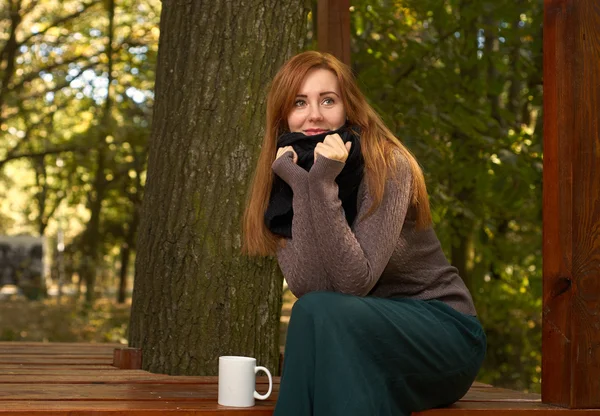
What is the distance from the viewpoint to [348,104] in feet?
9.58

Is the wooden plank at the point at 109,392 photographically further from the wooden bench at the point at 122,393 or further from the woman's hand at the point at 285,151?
the woman's hand at the point at 285,151

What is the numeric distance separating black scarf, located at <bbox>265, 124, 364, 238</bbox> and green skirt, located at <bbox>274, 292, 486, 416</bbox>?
352 mm

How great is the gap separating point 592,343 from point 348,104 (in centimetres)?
106

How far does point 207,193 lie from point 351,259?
4.23 feet

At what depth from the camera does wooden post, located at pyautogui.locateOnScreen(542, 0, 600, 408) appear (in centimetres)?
279

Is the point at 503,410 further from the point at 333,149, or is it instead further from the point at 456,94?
the point at 456,94

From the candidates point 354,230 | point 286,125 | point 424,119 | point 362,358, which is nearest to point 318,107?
point 286,125

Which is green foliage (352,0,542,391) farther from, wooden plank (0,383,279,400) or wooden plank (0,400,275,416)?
wooden plank (0,400,275,416)

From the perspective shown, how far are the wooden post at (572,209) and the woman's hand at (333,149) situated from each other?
0.69 m

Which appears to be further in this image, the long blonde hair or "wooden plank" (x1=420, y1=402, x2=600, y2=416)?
the long blonde hair

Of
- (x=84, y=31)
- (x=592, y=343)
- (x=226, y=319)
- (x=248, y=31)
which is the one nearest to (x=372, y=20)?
(x=248, y=31)

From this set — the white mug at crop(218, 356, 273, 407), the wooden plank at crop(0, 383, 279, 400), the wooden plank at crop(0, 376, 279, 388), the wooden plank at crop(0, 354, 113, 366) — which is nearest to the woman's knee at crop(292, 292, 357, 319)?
the white mug at crop(218, 356, 273, 407)

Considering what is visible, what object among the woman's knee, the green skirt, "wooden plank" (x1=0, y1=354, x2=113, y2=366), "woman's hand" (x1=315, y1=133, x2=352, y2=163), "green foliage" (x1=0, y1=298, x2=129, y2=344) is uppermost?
"woman's hand" (x1=315, y1=133, x2=352, y2=163)

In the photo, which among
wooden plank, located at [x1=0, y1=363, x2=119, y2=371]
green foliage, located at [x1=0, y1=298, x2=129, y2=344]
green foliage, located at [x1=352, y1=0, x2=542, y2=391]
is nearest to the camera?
wooden plank, located at [x1=0, y1=363, x2=119, y2=371]
